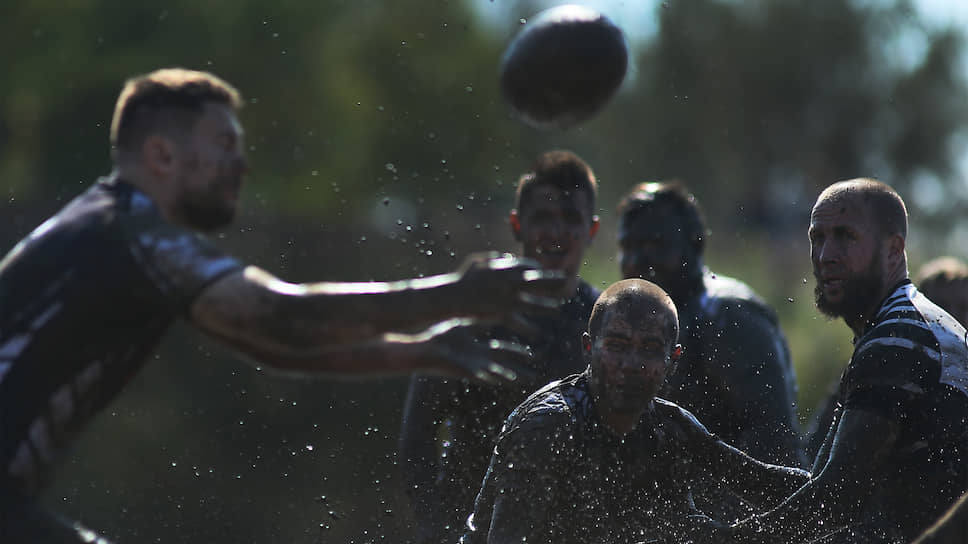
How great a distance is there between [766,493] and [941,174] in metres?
34.9

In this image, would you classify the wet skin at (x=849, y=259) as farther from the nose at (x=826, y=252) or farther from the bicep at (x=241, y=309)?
the bicep at (x=241, y=309)

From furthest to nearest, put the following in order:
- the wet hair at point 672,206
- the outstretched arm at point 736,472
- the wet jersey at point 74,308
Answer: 1. the wet hair at point 672,206
2. the outstretched arm at point 736,472
3. the wet jersey at point 74,308

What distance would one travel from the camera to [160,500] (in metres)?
11.1

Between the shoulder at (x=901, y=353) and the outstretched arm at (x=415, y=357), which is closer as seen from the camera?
the outstretched arm at (x=415, y=357)

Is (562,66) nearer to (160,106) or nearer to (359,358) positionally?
(160,106)

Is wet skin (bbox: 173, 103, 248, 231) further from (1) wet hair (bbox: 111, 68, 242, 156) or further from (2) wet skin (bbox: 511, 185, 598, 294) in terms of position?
(2) wet skin (bbox: 511, 185, 598, 294)

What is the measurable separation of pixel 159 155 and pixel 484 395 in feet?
7.66

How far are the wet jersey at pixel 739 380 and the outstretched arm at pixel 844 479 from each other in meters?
1.22

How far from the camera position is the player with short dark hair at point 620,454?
4.91 m

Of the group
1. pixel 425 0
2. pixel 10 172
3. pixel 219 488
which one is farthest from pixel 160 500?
pixel 425 0

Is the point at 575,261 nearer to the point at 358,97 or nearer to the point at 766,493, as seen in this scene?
the point at 766,493

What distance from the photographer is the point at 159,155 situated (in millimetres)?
4160

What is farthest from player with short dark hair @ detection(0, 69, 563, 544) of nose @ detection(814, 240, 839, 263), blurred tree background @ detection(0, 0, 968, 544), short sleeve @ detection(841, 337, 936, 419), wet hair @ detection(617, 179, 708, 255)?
blurred tree background @ detection(0, 0, 968, 544)

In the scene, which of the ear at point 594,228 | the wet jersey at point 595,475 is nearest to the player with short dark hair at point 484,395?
the ear at point 594,228
